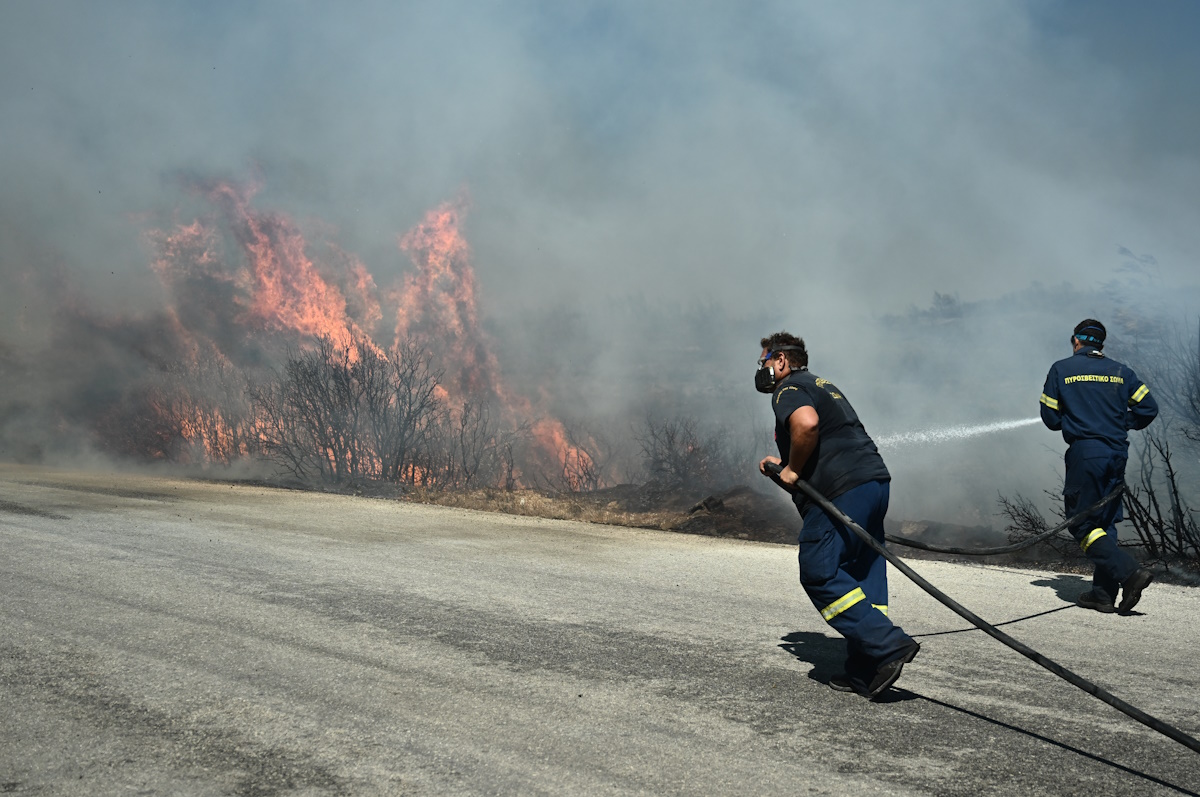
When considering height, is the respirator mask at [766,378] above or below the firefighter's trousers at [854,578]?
above

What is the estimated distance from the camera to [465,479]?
21078mm

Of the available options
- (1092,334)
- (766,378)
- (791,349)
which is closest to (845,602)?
(766,378)

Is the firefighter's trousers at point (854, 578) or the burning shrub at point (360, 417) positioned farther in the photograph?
the burning shrub at point (360, 417)

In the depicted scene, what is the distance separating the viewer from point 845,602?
4.19 metres

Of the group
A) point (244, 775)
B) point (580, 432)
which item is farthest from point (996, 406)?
point (244, 775)

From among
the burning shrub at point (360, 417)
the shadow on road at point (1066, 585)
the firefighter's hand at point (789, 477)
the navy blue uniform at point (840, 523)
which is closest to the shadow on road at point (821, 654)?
the navy blue uniform at point (840, 523)

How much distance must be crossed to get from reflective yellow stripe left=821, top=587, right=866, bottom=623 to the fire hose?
0.71 feet

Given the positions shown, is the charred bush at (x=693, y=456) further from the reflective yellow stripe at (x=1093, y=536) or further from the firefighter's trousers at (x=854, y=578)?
the firefighter's trousers at (x=854, y=578)

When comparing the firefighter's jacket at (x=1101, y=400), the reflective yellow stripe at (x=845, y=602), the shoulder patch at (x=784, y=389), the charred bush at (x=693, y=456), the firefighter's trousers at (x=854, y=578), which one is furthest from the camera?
the charred bush at (x=693, y=456)

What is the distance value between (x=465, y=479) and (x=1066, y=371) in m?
15.9

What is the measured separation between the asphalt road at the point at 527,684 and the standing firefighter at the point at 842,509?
30 cm

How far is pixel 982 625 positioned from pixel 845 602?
60 cm

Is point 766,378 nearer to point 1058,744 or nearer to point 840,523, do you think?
point 840,523

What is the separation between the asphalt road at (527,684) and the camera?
10.1 ft
